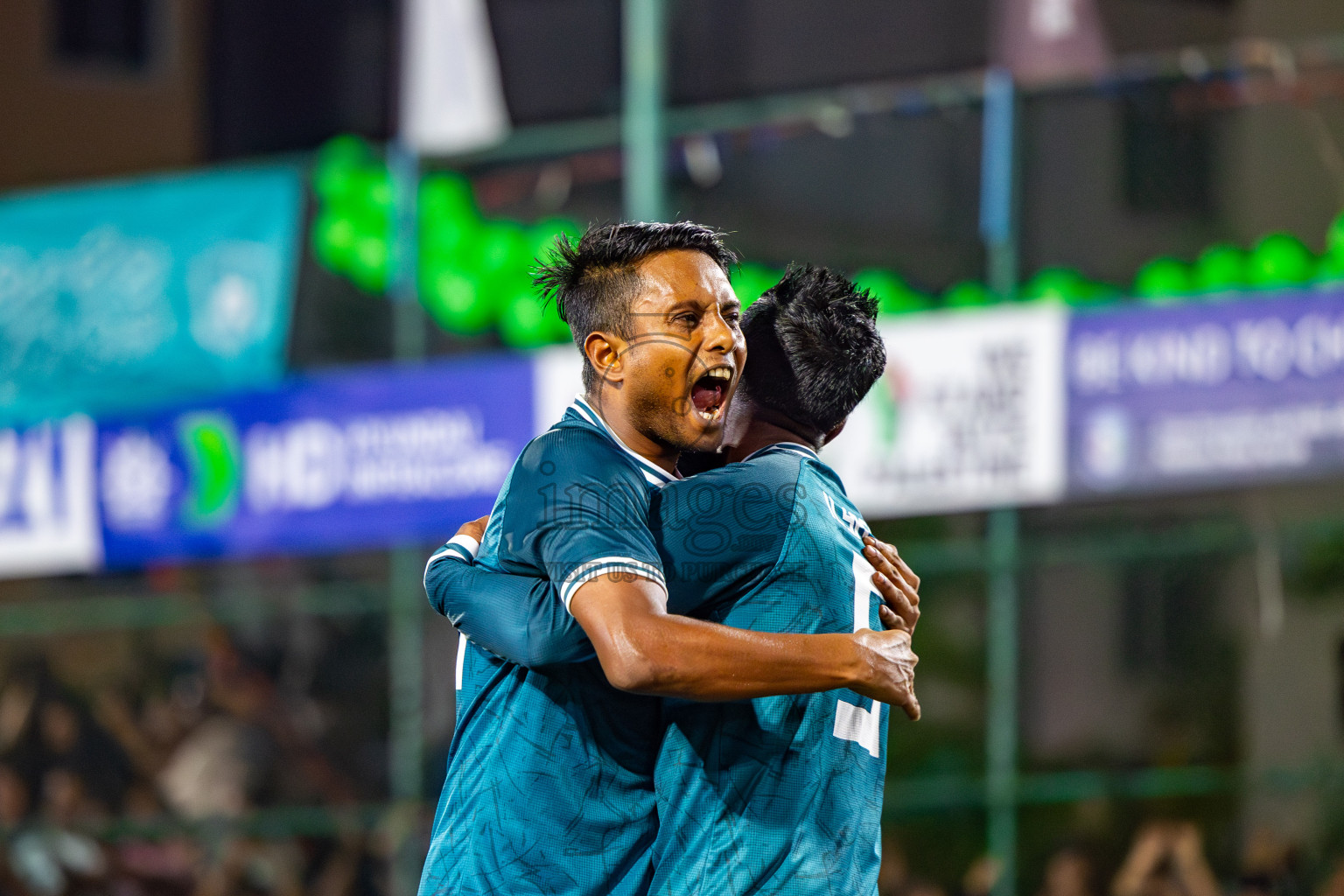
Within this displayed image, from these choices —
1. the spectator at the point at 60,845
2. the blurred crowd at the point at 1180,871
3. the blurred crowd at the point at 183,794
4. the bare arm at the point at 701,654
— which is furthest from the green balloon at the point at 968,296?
the bare arm at the point at 701,654

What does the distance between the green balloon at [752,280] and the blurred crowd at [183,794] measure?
137 inches

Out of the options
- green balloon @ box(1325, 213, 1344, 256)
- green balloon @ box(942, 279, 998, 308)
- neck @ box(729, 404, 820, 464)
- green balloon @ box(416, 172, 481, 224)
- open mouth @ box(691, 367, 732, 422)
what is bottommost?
neck @ box(729, 404, 820, 464)

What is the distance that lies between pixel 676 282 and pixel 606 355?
166mm

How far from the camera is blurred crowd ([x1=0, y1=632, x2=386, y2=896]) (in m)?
10.7

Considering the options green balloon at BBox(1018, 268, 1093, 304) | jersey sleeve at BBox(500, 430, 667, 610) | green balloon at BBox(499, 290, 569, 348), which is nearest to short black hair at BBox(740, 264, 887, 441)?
jersey sleeve at BBox(500, 430, 667, 610)

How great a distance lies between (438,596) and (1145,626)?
661 cm

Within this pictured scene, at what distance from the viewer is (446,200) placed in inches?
430

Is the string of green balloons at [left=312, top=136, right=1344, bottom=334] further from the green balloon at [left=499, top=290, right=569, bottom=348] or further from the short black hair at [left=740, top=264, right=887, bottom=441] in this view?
the short black hair at [left=740, top=264, right=887, bottom=441]

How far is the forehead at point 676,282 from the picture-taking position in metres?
3.22

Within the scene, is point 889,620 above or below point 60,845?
above

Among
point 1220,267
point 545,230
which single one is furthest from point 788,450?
point 545,230

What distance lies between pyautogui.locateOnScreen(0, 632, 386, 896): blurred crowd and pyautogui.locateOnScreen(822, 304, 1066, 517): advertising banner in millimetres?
3597

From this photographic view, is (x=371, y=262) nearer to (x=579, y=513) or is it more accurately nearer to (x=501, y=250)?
(x=501, y=250)

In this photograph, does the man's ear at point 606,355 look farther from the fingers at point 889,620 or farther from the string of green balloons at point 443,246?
the string of green balloons at point 443,246
